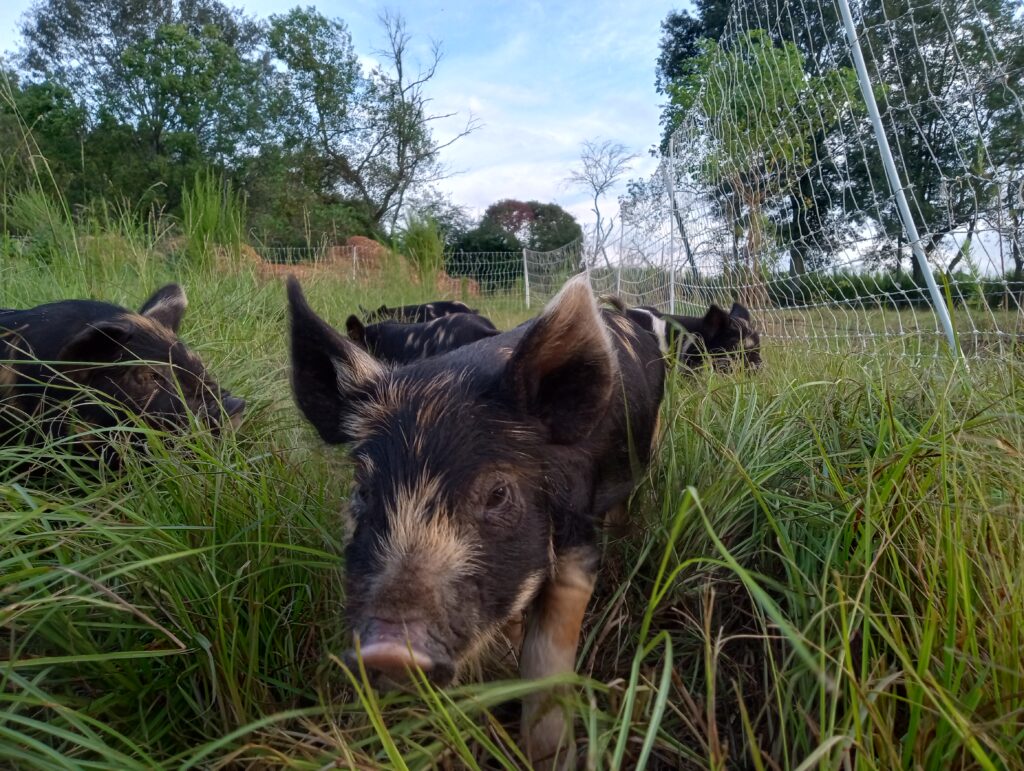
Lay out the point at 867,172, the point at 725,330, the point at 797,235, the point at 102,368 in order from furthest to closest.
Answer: the point at 725,330 < the point at 797,235 < the point at 867,172 < the point at 102,368

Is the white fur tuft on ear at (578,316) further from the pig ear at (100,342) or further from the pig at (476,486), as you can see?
the pig ear at (100,342)

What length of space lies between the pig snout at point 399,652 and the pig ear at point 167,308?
2879 mm

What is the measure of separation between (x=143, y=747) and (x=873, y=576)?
162 centimetres

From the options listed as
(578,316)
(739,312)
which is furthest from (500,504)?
(739,312)

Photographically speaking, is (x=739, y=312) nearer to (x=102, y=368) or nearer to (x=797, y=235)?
(x=797, y=235)

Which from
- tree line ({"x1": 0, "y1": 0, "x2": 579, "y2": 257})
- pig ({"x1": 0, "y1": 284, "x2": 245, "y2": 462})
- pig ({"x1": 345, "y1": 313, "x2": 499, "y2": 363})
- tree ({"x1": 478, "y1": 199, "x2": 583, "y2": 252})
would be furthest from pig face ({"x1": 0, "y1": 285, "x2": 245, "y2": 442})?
tree ({"x1": 478, "y1": 199, "x2": 583, "y2": 252})

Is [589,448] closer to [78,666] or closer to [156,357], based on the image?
[78,666]

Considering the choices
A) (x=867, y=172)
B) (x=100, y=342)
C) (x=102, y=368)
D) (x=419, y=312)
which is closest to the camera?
(x=100, y=342)

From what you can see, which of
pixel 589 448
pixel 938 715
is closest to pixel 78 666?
pixel 589 448

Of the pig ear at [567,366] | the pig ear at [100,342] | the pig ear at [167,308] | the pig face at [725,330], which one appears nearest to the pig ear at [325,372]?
the pig ear at [567,366]

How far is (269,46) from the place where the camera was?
3962 cm

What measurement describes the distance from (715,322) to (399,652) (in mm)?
5564

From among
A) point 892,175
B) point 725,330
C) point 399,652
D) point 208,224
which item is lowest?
point 399,652

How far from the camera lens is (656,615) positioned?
1.92 meters
